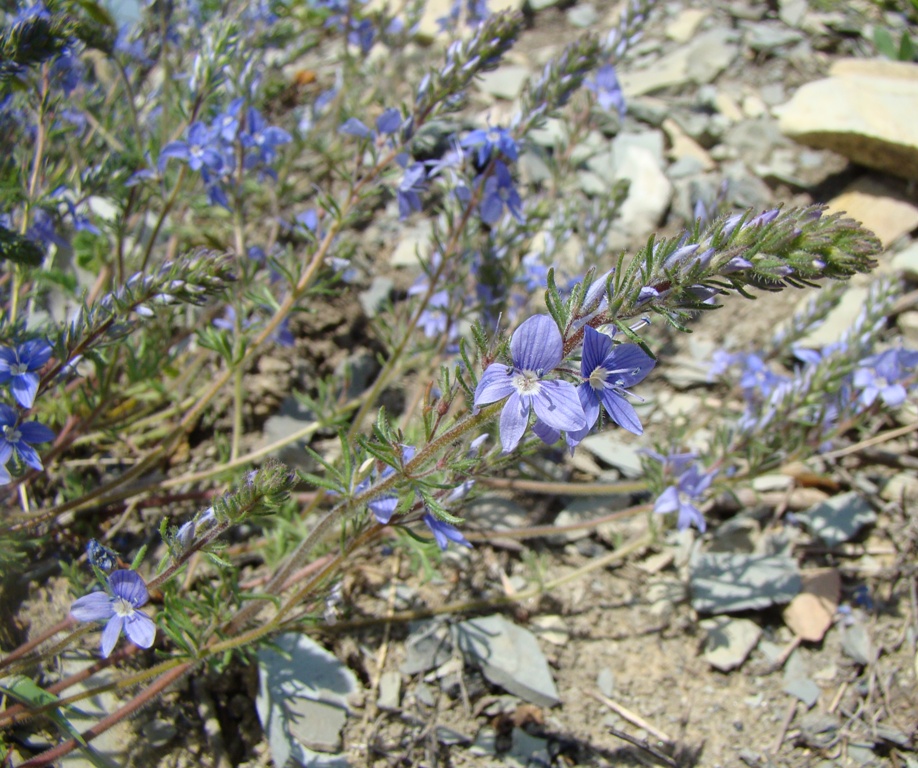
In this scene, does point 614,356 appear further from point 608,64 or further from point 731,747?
point 608,64

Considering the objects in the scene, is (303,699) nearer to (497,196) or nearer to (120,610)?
(120,610)

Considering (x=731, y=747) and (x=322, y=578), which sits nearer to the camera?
(x=322, y=578)

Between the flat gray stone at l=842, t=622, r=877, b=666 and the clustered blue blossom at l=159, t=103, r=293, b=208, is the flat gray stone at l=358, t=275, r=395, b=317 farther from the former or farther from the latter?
the flat gray stone at l=842, t=622, r=877, b=666

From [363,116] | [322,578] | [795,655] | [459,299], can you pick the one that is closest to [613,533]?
[795,655]

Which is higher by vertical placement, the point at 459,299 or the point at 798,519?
the point at 459,299

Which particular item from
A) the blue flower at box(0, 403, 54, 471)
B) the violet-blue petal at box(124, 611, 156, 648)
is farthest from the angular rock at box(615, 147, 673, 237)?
the violet-blue petal at box(124, 611, 156, 648)
